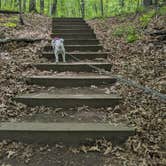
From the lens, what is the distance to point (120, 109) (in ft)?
15.6

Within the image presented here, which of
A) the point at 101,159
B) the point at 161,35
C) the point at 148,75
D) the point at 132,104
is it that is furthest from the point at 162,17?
the point at 101,159

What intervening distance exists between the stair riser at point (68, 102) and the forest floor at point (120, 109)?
117 millimetres

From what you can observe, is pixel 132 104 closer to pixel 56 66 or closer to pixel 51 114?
pixel 51 114

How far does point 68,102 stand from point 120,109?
36.5 inches

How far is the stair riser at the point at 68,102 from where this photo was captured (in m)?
4.92

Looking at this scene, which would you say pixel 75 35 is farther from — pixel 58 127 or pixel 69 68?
pixel 58 127

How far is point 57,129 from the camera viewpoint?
4.03m

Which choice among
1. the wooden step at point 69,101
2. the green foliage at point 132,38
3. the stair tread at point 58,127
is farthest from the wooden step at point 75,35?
the stair tread at point 58,127

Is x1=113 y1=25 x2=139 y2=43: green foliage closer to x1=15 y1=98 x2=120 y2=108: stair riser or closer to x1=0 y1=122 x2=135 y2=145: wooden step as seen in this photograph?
x1=15 y1=98 x2=120 y2=108: stair riser

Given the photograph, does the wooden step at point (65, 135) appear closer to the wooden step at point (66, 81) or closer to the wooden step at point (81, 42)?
the wooden step at point (66, 81)

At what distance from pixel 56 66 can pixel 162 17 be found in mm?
4806

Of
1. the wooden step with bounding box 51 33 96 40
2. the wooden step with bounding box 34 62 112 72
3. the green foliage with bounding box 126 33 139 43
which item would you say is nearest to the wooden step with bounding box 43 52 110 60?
the wooden step with bounding box 34 62 112 72

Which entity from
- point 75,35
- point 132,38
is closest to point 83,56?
point 132,38

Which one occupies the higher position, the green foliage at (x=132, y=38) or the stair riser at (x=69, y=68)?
the green foliage at (x=132, y=38)
